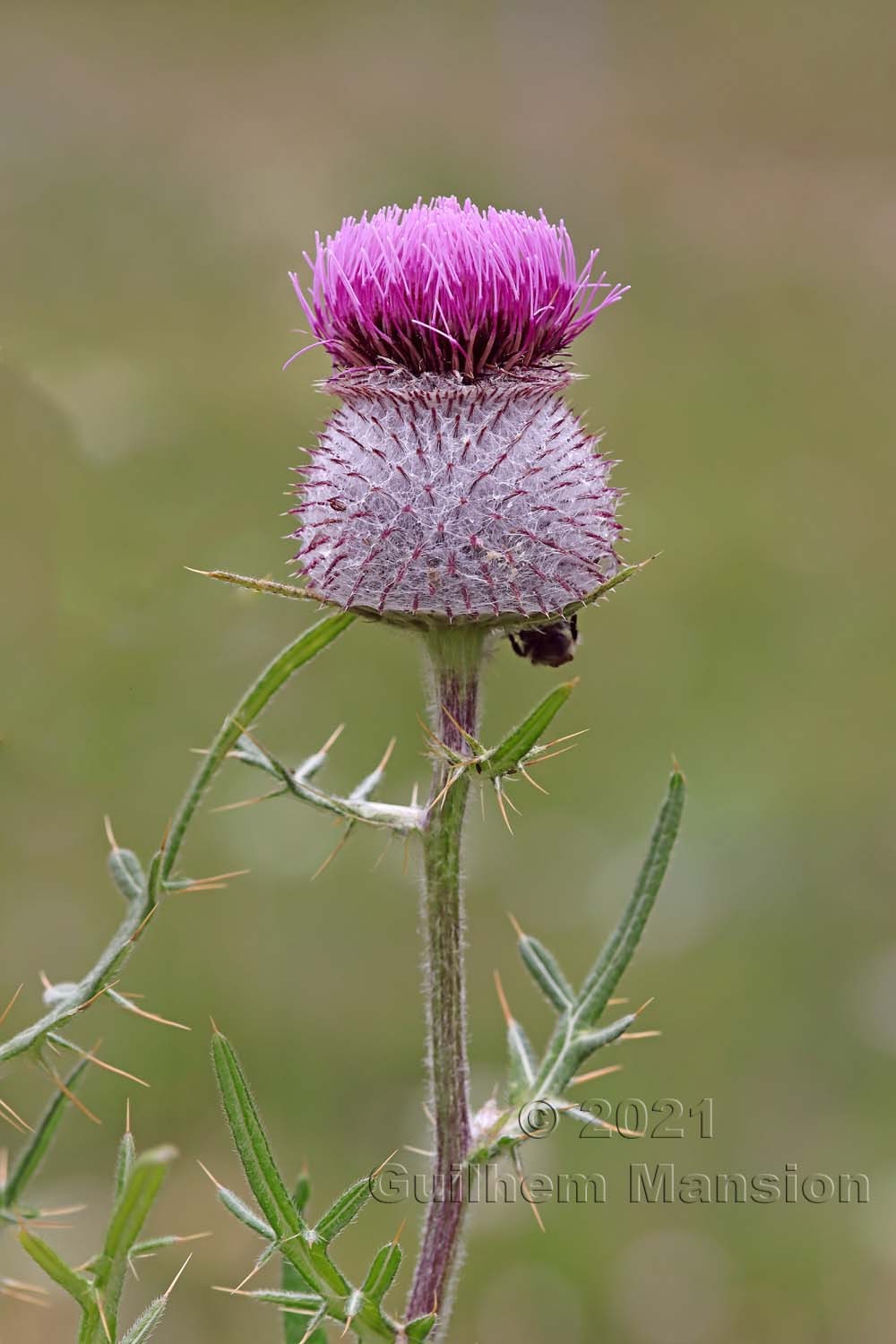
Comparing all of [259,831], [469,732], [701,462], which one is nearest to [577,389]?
[701,462]

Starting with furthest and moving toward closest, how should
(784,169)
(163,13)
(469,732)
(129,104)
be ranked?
(163,13) < (784,169) < (129,104) < (469,732)

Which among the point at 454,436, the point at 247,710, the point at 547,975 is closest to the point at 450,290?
the point at 454,436

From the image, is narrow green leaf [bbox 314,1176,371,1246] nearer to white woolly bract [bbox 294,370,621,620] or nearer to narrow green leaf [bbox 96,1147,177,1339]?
narrow green leaf [bbox 96,1147,177,1339]

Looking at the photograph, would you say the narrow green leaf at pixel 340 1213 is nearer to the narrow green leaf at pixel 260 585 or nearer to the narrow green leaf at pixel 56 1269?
the narrow green leaf at pixel 56 1269

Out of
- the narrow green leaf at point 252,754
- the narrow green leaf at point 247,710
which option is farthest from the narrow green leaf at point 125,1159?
the narrow green leaf at point 252,754

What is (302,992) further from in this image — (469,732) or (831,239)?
(831,239)
